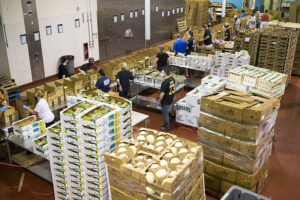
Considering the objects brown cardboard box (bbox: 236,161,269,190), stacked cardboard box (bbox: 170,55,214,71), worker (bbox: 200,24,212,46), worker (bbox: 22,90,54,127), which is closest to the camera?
brown cardboard box (bbox: 236,161,269,190)

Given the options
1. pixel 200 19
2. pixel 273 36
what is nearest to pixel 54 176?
pixel 273 36

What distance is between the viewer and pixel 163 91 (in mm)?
7688

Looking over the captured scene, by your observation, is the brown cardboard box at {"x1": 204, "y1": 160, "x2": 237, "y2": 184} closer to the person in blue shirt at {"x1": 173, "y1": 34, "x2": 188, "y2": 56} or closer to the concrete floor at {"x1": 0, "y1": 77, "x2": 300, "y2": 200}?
the concrete floor at {"x1": 0, "y1": 77, "x2": 300, "y2": 200}

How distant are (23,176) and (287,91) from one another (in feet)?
30.8

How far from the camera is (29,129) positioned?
6.34m

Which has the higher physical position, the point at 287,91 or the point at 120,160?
the point at 120,160

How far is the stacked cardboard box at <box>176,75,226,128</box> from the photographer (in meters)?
7.97

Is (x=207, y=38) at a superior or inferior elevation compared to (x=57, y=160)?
superior

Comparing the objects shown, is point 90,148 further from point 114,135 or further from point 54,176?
point 54,176

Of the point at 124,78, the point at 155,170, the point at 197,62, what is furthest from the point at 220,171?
the point at 197,62

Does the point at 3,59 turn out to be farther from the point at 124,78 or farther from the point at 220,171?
the point at 220,171

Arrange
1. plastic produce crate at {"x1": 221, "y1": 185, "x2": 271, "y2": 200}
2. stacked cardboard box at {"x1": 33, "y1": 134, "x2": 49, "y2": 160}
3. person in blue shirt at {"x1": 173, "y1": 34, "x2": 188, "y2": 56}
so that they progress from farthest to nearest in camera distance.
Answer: person in blue shirt at {"x1": 173, "y1": 34, "x2": 188, "y2": 56} → stacked cardboard box at {"x1": 33, "y1": 134, "x2": 49, "y2": 160} → plastic produce crate at {"x1": 221, "y1": 185, "x2": 271, "y2": 200}

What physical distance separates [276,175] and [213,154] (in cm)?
198

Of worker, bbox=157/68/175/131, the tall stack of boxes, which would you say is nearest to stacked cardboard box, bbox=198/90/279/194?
the tall stack of boxes
